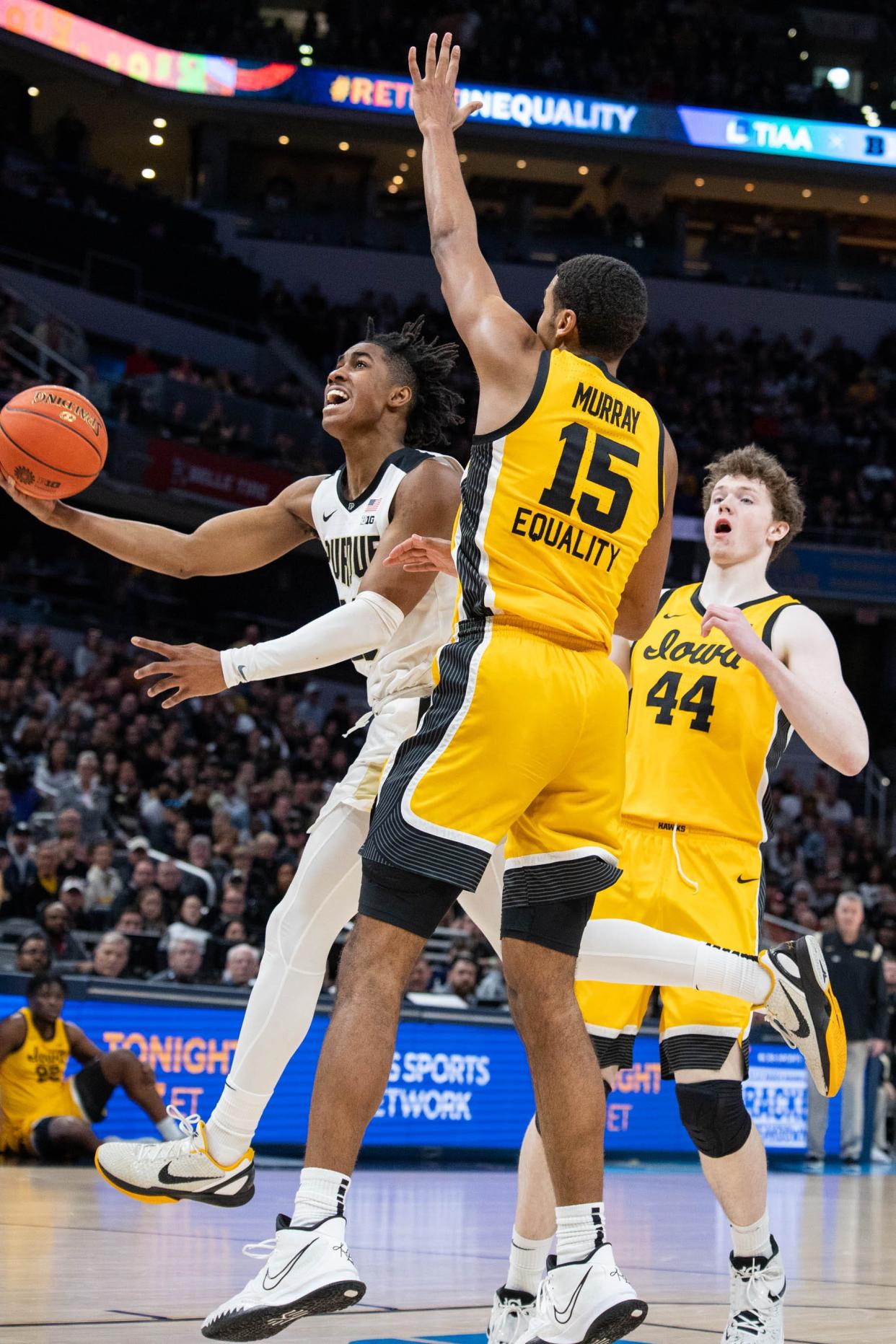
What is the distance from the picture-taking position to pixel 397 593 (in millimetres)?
4320

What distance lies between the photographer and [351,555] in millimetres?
4797

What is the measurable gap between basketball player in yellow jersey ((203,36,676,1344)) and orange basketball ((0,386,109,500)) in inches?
62.1

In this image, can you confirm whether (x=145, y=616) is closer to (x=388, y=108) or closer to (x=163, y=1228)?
(x=388, y=108)

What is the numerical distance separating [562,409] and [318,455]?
72.2ft

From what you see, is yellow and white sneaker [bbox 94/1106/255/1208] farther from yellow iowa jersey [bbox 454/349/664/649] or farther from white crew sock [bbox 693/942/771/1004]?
yellow iowa jersey [bbox 454/349/664/649]

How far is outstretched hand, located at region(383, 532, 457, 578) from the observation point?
4.04 meters

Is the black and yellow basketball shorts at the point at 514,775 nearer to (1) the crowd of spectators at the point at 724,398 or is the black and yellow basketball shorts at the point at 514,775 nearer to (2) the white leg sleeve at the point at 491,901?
(2) the white leg sleeve at the point at 491,901

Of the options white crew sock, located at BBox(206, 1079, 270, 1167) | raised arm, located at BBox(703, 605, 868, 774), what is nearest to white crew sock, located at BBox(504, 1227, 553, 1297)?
white crew sock, located at BBox(206, 1079, 270, 1167)

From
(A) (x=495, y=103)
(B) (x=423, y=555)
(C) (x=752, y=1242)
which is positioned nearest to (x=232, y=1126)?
(C) (x=752, y=1242)

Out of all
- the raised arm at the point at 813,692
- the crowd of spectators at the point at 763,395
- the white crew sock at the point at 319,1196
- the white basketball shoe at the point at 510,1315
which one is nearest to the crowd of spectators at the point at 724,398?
the crowd of spectators at the point at 763,395

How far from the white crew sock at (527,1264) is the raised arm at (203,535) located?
2.05 m

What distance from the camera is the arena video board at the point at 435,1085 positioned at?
1026 cm

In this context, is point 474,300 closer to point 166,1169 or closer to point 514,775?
point 514,775

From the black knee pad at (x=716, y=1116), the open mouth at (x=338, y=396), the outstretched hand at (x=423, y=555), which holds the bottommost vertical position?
the black knee pad at (x=716, y=1116)
